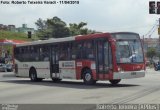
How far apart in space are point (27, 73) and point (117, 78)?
1022 cm

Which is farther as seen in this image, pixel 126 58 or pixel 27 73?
pixel 27 73

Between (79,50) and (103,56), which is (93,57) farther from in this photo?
(79,50)

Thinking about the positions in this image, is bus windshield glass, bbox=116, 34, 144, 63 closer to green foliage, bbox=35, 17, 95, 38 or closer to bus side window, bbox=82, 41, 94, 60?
bus side window, bbox=82, 41, 94, 60

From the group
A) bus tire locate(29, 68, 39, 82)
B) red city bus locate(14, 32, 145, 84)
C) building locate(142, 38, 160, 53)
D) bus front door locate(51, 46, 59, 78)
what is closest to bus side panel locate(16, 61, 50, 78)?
red city bus locate(14, 32, 145, 84)

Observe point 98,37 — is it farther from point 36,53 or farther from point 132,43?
point 36,53

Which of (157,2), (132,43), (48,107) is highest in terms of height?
(157,2)

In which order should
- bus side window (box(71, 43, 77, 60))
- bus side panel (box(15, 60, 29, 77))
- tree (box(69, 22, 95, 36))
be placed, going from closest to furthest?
bus side window (box(71, 43, 77, 60))
bus side panel (box(15, 60, 29, 77))
tree (box(69, 22, 95, 36))

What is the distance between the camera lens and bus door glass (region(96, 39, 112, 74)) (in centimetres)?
2508

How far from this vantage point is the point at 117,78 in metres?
24.7

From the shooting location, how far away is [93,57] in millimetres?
26094

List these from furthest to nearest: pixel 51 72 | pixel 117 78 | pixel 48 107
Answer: pixel 51 72
pixel 117 78
pixel 48 107

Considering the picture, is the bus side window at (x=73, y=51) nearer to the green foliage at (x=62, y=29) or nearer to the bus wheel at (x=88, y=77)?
the bus wheel at (x=88, y=77)

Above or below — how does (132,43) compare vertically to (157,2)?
below

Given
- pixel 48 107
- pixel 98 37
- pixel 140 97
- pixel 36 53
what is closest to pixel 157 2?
pixel 36 53
